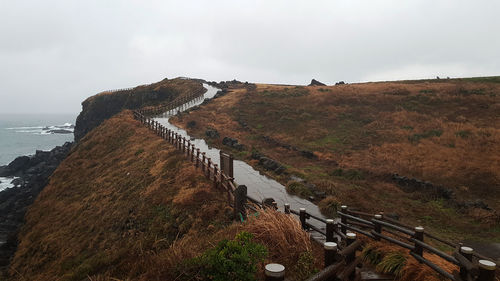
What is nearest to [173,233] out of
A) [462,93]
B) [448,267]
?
[448,267]

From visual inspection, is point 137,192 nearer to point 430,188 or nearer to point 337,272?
point 337,272

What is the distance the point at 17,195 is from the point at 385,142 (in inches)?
1540

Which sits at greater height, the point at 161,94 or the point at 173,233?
the point at 161,94

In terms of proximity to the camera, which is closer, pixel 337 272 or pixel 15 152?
pixel 337 272

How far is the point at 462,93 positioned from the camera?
3475 centimetres

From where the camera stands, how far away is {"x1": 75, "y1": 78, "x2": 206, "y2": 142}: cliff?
2212 inches

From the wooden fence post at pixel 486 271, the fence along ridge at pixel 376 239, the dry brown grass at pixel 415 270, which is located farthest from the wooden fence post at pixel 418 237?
the wooden fence post at pixel 486 271

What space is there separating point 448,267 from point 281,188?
35.4 ft

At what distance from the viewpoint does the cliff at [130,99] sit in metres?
56.2

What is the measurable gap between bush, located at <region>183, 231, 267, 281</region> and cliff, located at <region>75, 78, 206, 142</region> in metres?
52.1

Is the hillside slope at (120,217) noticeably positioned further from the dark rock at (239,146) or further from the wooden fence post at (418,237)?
the dark rock at (239,146)

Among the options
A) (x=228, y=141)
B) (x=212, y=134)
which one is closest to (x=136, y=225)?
(x=228, y=141)

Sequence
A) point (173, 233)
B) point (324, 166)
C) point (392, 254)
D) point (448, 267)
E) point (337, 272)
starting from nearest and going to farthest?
point (337, 272) < point (448, 267) < point (392, 254) < point (173, 233) < point (324, 166)

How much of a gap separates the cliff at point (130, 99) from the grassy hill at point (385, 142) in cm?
1418
